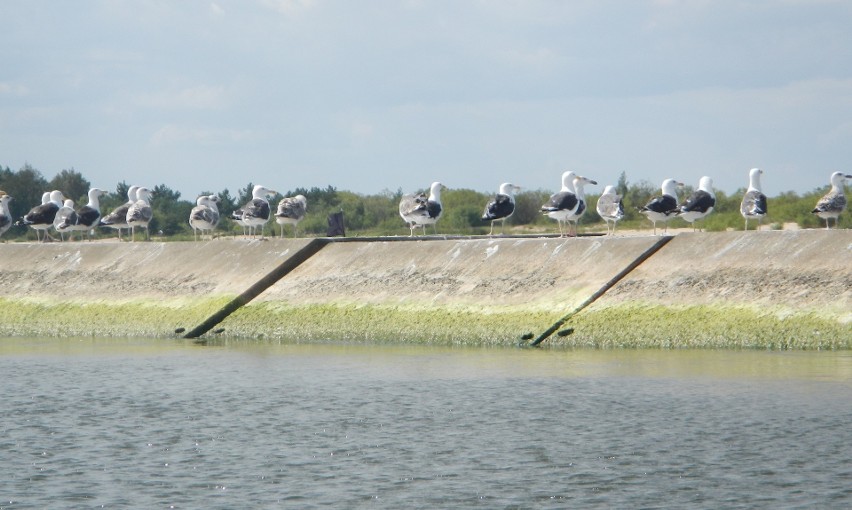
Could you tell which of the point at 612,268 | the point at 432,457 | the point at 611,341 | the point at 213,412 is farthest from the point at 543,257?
the point at 432,457

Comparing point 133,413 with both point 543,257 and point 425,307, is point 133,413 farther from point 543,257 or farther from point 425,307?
point 543,257

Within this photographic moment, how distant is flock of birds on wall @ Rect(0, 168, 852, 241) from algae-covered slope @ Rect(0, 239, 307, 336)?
3763 millimetres

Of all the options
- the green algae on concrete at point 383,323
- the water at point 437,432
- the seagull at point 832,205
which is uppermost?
the seagull at point 832,205

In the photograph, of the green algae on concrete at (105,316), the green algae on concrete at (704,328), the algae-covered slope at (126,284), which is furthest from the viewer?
the algae-covered slope at (126,284)

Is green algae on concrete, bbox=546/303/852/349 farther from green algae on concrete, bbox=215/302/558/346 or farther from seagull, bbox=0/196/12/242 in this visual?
seagull, bbox=0/196/12/242

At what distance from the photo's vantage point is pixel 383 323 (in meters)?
34.8

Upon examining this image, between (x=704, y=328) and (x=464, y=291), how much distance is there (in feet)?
23.6

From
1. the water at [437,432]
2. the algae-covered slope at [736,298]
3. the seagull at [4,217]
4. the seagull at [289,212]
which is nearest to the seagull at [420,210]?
the seagull at [289,212]

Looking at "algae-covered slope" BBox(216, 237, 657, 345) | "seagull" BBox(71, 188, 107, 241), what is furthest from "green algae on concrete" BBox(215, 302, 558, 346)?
"seagull" BBox(71, 188, 107, 241)

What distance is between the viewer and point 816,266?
31.1 meters

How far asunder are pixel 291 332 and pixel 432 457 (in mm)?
17302

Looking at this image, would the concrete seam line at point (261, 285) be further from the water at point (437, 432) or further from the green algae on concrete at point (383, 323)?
the water at point (437, 432)

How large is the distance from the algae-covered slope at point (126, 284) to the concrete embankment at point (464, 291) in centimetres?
7

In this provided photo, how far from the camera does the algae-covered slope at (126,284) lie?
1542 inches
